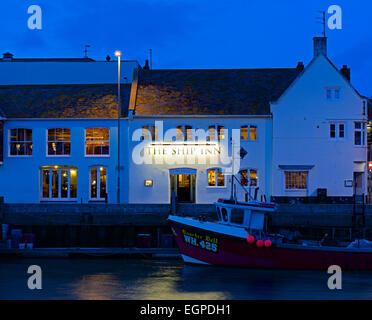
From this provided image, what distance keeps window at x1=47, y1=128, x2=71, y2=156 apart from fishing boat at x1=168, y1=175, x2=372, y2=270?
15.2 metres

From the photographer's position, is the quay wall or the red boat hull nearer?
the red boat hull

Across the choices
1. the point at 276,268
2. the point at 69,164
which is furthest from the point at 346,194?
the point at 69,164

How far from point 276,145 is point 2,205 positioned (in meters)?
17.4

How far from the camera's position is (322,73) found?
134ft

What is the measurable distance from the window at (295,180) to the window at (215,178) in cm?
409

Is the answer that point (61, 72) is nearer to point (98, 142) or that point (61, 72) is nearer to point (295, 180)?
point (98, 142)

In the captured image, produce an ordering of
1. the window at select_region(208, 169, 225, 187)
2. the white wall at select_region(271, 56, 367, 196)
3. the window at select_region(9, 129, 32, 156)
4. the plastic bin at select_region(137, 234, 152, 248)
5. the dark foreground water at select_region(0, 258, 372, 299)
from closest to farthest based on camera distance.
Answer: the dark foreground water at select_region(0, 258, 372, 299) < the plastic bin at select_region(137, 234, 152, 248) < the white wall at select_region(271, 56, 367, 196) < the window at select_region(208, 169, 225, 187) < the window at select_region(9, 129, 32, 156)

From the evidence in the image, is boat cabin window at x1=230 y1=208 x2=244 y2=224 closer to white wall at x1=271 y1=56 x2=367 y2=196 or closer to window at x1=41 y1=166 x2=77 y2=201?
white wall at x1=271 y1=56 x2=367 y2=196

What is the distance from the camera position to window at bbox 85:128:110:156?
41.6m

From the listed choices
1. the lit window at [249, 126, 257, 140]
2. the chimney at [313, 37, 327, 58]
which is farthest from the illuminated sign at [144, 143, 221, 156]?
the chimney at [313, 37, 327, 58]

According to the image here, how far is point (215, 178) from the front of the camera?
41.1 metres

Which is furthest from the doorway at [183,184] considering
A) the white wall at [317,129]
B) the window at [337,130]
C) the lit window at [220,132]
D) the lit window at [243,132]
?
the window at [337,130]

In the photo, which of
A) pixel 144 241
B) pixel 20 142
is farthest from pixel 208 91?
pixel 144 241
